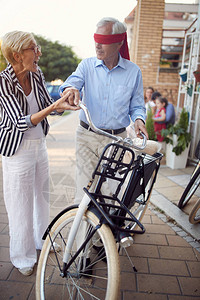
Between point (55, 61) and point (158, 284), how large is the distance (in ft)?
84.1

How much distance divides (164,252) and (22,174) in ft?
5.22

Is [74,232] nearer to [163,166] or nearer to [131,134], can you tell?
[131,134]

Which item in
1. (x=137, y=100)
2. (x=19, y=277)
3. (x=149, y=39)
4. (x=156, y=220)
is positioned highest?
(x=149, y=39)

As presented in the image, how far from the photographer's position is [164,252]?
267 centimetres

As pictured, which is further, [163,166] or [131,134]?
[163,166]

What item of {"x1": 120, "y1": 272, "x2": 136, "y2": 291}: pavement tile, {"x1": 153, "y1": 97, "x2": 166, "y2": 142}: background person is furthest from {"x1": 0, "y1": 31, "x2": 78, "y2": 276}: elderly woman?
{"x1": 153, "y1": 97, "x2": 166, "y2": 142}: background person

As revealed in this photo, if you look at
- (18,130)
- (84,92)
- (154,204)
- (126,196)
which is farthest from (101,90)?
(154,204)

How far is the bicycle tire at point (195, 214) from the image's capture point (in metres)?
2.91

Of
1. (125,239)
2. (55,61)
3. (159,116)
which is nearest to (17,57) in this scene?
(125,239)

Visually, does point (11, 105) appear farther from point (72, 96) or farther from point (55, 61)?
point (55, 61)

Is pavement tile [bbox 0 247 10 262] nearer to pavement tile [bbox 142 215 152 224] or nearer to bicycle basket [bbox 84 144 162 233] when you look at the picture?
bicycle basket [bbox 84 144 162 233]

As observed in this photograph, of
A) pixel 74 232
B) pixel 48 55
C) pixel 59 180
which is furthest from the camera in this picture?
pixel 48 55

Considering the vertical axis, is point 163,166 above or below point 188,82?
below

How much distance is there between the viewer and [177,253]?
265cm
